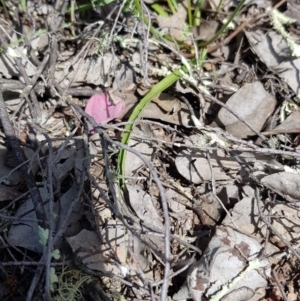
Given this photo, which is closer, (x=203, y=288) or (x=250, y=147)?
(x=203, y=288)

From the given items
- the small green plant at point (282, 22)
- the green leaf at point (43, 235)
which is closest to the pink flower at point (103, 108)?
the green leaf at point (43, 235)

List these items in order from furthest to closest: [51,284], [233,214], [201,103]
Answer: [201,103] → [233,214] → [51,284]

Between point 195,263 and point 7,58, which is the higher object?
point 7,58

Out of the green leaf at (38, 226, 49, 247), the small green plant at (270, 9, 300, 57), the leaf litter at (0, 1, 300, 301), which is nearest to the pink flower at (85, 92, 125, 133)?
the leaf litter at (0, 1, 300, 301)

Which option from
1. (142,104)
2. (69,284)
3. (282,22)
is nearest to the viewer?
(69,284)

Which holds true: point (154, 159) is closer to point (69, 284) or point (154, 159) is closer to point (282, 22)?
point (69, 284)

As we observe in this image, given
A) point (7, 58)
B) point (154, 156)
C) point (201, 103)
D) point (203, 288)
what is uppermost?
point (7, 58)

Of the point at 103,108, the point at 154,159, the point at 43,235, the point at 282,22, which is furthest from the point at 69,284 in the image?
the point at 282,22

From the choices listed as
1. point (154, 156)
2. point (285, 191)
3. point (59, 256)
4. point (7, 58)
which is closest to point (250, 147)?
point (285, 191)

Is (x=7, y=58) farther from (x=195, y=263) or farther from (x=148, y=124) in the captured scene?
(x=195, y=263)
